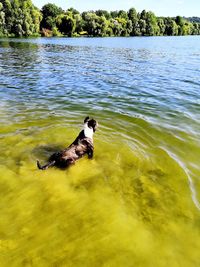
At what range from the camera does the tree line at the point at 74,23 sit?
295 feet

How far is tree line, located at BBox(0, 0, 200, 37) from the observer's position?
89938 mm

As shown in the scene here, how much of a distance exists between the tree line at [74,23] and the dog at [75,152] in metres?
91.1

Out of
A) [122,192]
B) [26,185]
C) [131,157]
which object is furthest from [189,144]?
[26,185]

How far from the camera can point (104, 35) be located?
12275 cm

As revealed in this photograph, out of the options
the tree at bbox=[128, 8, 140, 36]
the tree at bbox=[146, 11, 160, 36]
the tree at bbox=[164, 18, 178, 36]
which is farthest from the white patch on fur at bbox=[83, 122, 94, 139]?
the tree at bbox=[164, 18, 178, 36]

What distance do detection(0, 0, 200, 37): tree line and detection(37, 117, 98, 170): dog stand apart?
91.1 m

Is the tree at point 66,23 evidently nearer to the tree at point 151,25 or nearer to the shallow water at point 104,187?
the tree at point 151,25

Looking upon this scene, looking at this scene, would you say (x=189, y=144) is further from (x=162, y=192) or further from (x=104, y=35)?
(x=104, y=35)

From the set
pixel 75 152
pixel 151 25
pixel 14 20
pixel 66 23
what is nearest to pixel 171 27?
pixel 151 25

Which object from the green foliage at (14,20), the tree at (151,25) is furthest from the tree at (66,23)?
the tree at (151,25)

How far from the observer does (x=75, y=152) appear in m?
7.54

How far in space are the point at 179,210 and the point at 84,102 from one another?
9.36 meters

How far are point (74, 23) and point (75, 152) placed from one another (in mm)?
122150

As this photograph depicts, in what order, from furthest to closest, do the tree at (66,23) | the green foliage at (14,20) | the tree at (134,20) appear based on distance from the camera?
the tree at (134,20) → the tree at (66,23) → the green foliage at (14,20)
